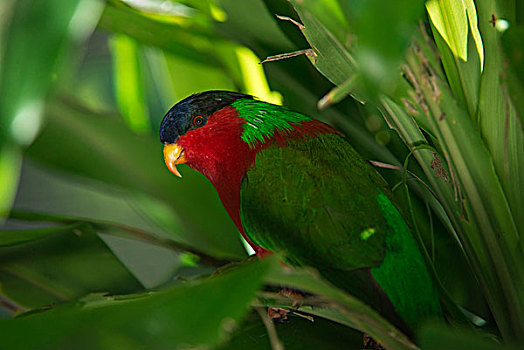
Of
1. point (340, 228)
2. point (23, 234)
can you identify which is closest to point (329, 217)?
point (340, 228)

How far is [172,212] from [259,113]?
19 centimetres

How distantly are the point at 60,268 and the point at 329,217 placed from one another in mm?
256

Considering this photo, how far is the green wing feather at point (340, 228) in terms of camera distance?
1.12 ft

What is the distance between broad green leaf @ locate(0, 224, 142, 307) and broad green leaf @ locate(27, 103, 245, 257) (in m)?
0.08

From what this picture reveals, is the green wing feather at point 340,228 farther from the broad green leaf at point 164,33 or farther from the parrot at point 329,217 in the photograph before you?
the broad green leaf at point 164,33

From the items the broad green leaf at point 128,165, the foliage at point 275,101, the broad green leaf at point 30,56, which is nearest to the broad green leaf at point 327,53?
the foliage at point 275,101

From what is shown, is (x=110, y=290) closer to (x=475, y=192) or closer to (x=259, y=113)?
(x=259, y=113)

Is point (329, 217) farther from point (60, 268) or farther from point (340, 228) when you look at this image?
point (60, 268)

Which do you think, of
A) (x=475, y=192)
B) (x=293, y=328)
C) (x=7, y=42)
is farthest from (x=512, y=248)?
(x=7, y=42)

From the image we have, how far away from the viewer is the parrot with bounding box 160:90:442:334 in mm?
341

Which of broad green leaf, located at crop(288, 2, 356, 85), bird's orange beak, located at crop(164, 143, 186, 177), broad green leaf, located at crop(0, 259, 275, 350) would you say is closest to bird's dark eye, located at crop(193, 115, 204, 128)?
bird's orange beak, located at crop(164, 143, 186, 177)

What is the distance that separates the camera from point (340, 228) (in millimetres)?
342

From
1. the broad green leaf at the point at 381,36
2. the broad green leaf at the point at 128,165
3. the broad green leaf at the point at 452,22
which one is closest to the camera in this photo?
the broad green leaf at the point at 381,36

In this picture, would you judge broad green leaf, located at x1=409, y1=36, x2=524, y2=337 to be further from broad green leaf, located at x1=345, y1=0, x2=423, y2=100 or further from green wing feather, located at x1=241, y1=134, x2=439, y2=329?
broad green leaf, located at x1=345, y1=0, x2=423, y2=100
